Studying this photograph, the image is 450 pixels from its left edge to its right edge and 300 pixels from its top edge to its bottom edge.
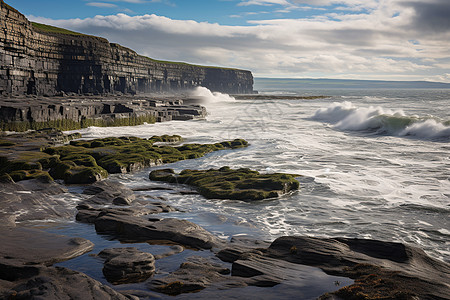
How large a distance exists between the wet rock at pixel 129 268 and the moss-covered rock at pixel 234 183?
5.96m

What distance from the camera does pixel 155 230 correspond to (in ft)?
27.9

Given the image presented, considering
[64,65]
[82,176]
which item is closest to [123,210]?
[82,176]

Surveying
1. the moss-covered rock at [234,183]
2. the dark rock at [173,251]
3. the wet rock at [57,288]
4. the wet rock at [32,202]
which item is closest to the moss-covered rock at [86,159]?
the wet rock at [32,202]

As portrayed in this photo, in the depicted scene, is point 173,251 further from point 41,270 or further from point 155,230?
point 41,270

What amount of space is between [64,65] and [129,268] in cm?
7173

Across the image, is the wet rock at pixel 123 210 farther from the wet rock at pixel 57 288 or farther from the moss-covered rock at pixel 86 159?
the moss-covered rock at pixel 86 159

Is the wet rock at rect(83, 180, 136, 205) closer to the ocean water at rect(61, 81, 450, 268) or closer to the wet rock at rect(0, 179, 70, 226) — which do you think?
the wet rock at rect(0, 179, 70, 226)

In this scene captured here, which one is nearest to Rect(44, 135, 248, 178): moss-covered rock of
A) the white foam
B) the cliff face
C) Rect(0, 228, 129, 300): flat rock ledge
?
Rect(0, 228, 129, 300): flat rock ledge

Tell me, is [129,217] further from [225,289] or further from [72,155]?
[72,155]

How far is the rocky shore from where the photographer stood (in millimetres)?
5617

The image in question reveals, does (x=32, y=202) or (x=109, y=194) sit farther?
(x=109, y=194)

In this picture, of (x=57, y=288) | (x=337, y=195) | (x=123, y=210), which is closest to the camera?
(x=57, y=288)

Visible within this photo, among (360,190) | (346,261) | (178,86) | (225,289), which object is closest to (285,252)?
(346,261)

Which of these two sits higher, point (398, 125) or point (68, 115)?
point (398, 125)
